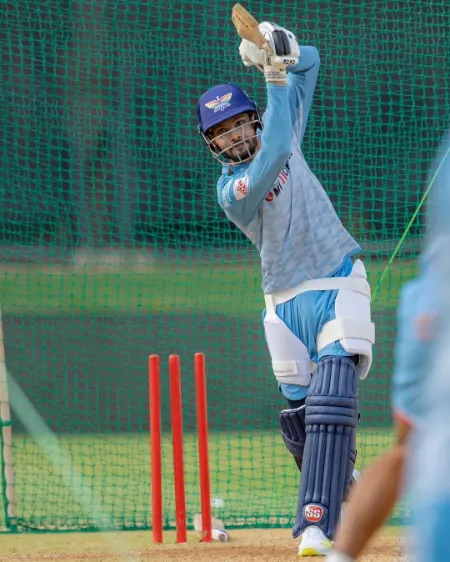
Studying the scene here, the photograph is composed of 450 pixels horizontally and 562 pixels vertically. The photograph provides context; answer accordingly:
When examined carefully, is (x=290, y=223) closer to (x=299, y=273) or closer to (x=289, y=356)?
(x=299, y=273)

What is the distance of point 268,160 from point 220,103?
37 centimetres

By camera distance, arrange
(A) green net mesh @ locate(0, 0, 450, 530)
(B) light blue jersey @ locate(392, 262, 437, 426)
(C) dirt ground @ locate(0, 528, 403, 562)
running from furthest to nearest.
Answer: (A) green net mesh @ locate(0, 0, 450, 530) < (C) dirt ground @ locate(0, 528, 403, 562) < (B) light blue jersey @ locate(392, 262, 437, 426)

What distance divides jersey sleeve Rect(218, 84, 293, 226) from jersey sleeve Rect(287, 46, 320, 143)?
0.30 metres

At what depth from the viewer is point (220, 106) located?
4.51 m

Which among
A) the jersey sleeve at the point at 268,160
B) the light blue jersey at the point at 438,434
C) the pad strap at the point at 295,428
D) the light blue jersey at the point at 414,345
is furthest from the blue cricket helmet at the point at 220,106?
the light blue jersey at the point at 438,434

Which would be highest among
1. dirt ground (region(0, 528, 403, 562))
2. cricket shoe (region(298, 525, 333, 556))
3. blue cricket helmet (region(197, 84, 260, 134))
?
blue cricket helmet (region(197, 84, 260, 134))

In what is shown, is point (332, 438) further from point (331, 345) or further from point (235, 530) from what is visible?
point (235, 530)

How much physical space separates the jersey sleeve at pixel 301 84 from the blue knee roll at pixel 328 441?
3.32 ft

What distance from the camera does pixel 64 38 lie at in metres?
7.60

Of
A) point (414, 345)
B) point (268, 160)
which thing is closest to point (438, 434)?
point (414, 345)

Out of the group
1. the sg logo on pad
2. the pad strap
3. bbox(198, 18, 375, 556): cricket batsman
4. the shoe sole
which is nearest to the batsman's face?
bbox(198, 18, 375, 556): cricket batsman

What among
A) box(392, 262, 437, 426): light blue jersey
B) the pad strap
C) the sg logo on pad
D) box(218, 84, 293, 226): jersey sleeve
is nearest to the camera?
box(392, 262, 437, 426): light blue jersey

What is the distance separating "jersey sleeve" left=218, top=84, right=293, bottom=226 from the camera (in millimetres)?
4297

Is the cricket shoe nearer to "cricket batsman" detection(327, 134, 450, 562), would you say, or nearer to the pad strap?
the pad strap
